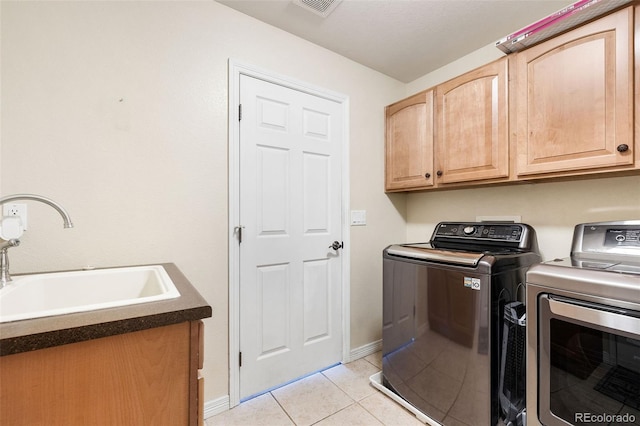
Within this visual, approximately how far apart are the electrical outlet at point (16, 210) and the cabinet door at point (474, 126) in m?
2.30

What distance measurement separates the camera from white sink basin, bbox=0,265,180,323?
994 mm

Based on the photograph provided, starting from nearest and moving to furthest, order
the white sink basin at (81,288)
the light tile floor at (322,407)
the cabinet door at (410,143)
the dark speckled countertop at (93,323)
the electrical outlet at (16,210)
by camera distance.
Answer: the dark speckled countertop at (93,323) < the white sink basin at (81,288) < the electrical outlet at (16,210) < the light tile floor at (322,407) < the cabinet door at (410,143)

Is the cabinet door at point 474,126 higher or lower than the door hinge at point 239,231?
higher

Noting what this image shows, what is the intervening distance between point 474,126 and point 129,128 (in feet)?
6.60

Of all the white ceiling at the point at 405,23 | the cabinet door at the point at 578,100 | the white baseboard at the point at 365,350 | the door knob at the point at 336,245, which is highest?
the white ceiling at the point at 405,23

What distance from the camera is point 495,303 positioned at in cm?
133

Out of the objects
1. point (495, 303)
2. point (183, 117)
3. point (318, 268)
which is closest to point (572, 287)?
point (495, 303)

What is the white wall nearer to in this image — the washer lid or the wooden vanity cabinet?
the wooden vanity cabinet

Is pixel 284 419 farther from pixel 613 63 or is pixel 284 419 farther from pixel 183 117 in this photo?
pixel 613 63

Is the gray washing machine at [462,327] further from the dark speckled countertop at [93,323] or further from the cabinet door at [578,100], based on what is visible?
the dark speckled countertop at [93,323]

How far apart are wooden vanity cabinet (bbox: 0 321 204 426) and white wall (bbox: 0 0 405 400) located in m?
0.85

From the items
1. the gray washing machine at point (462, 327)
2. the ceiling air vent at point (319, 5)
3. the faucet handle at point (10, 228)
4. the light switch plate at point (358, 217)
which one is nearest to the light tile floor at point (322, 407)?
the gray washing machine at point (462, 327)

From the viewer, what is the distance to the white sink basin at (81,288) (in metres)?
0.99

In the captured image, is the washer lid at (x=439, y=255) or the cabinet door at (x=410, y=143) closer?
the washer lid at (x=439, y=255)
